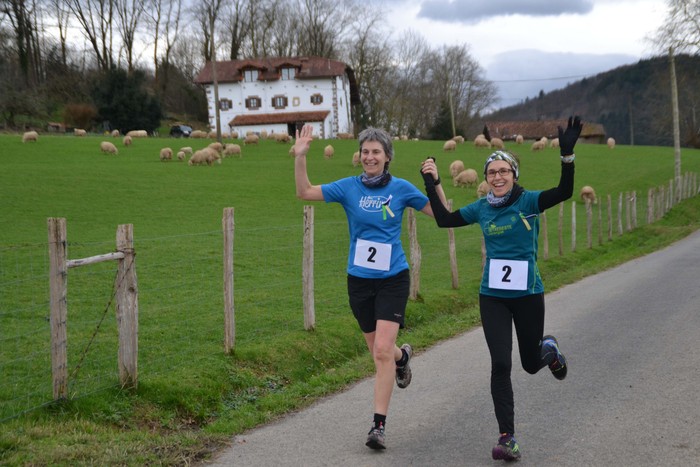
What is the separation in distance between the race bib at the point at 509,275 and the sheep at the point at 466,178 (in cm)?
3313

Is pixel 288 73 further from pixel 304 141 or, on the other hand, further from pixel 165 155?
pixel 304 141

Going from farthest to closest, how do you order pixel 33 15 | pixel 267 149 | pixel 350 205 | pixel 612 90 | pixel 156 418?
pixel 612 90
pixel 33 15
pixel 267 149
pixel 156 418
pixel 350 205

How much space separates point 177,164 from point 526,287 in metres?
37.3

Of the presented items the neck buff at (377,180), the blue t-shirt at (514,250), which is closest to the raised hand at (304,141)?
the neck buff at (377,180)

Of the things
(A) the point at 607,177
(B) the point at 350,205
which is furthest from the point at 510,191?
(A) the point at 607,177

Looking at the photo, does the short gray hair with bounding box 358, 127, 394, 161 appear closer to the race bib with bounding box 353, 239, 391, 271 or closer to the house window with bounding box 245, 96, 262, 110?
the race bib with bounding box 353, 239, 391, 271

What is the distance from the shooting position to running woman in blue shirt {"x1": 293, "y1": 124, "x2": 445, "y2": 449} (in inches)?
236

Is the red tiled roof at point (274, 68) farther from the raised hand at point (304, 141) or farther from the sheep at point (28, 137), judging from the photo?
the raised hand at point (304, 141)

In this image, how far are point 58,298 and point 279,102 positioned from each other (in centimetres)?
8242

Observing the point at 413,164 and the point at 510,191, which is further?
the point at 413,164

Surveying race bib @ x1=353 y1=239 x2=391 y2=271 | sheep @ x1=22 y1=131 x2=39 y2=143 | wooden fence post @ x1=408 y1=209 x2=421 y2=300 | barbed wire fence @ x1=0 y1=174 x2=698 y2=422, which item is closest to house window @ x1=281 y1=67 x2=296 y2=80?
sheep @ x1=22 y1=131 x2=39 y2=143

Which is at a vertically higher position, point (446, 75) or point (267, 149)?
point (446, 75)

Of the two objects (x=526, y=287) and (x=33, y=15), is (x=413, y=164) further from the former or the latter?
(x=33, y=15)

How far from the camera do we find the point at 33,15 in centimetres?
7788
